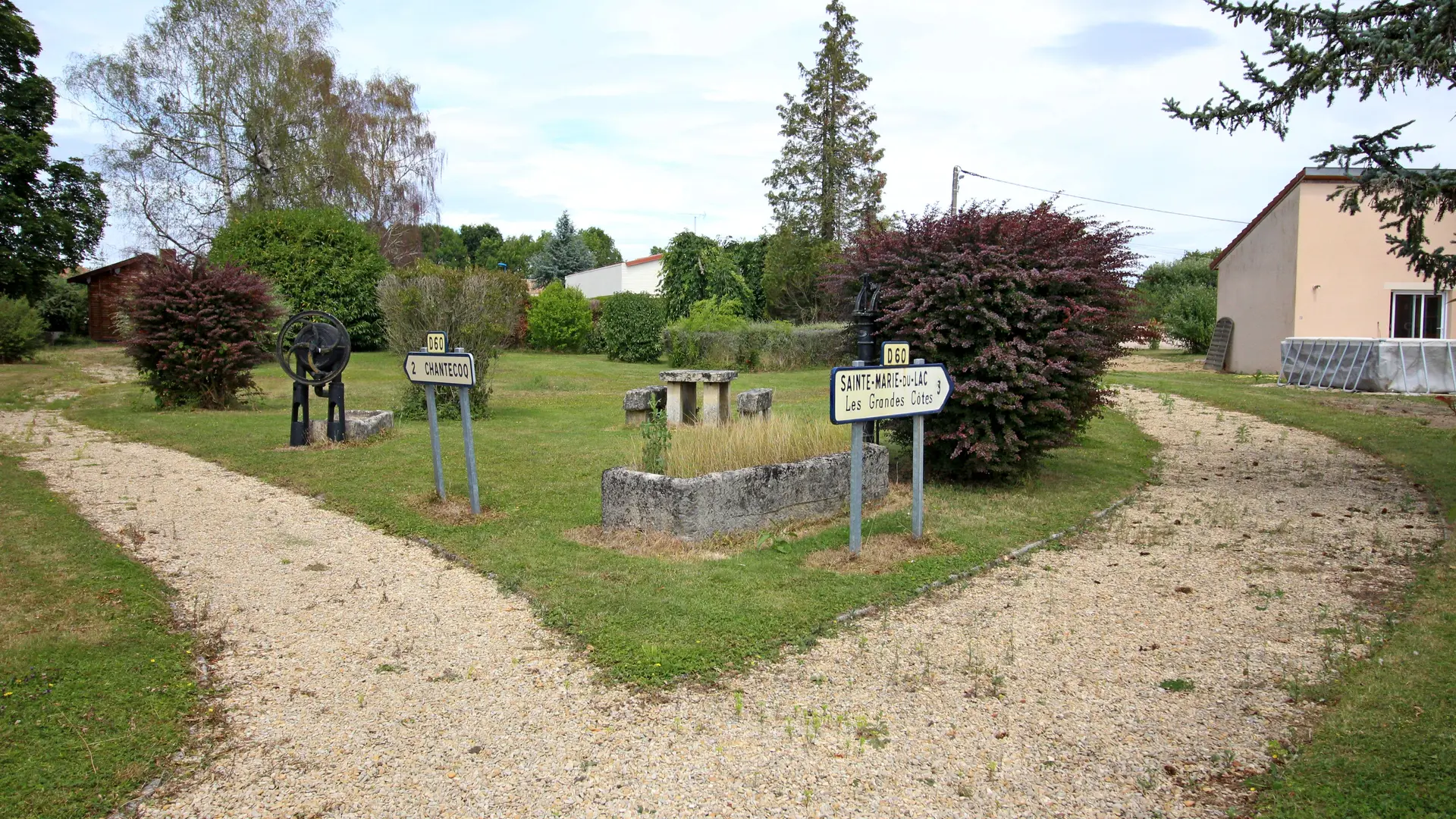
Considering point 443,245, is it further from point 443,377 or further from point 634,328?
point 443,377

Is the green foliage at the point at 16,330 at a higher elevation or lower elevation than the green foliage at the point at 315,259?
lower

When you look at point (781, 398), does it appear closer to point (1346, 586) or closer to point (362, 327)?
point (1346, 586)

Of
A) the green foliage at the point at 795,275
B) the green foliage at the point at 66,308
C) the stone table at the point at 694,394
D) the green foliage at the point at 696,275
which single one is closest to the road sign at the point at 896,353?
the stone table at the point at 694,394

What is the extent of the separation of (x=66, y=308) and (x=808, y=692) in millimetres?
40113

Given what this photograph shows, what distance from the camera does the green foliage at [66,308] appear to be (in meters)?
33.8

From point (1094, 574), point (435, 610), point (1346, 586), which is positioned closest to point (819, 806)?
point (435, 610)

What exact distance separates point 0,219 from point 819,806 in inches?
1351

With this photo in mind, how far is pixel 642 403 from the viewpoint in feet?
42.2

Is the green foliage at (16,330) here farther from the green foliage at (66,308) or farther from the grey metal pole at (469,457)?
the grey metal pole at (469,457)

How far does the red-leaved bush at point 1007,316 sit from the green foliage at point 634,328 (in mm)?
21397

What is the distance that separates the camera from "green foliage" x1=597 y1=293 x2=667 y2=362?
29.3 metres

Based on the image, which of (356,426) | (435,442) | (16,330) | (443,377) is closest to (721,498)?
(443,377)

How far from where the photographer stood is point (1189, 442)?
38.7 feet

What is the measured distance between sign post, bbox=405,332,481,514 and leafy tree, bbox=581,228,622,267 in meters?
84.1
